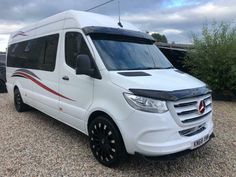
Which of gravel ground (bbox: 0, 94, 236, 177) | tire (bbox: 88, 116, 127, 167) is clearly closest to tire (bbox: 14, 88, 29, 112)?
gravel ground (bbox: 0, 94, 236, 177)

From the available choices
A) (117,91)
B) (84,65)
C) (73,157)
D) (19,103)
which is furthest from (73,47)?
(19,103)

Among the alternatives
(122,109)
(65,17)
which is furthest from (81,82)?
(65,17)

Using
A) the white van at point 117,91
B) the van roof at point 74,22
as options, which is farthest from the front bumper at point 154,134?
the van roof at point 74,22

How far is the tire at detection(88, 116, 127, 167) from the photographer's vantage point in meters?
3.90

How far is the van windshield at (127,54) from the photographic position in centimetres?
434

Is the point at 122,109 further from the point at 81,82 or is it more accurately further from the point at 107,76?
the point at 81,82

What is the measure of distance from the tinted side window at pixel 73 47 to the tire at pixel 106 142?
1177 mm

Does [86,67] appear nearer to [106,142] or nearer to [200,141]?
[106,142]

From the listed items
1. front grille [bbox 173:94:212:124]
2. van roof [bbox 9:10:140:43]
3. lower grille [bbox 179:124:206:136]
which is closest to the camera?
front grille [bbox 173:94:212:124]

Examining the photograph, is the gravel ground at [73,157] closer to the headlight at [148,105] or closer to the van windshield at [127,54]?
the headlight at [148,105]

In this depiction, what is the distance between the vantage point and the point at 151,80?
3.83 m

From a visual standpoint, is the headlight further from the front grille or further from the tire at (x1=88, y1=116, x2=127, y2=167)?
the tire at (x1=88, y1=116, x2=127, y2=167)

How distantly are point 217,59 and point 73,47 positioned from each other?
23.5 ft

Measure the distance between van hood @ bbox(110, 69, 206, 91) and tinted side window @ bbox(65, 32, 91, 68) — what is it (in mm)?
828
